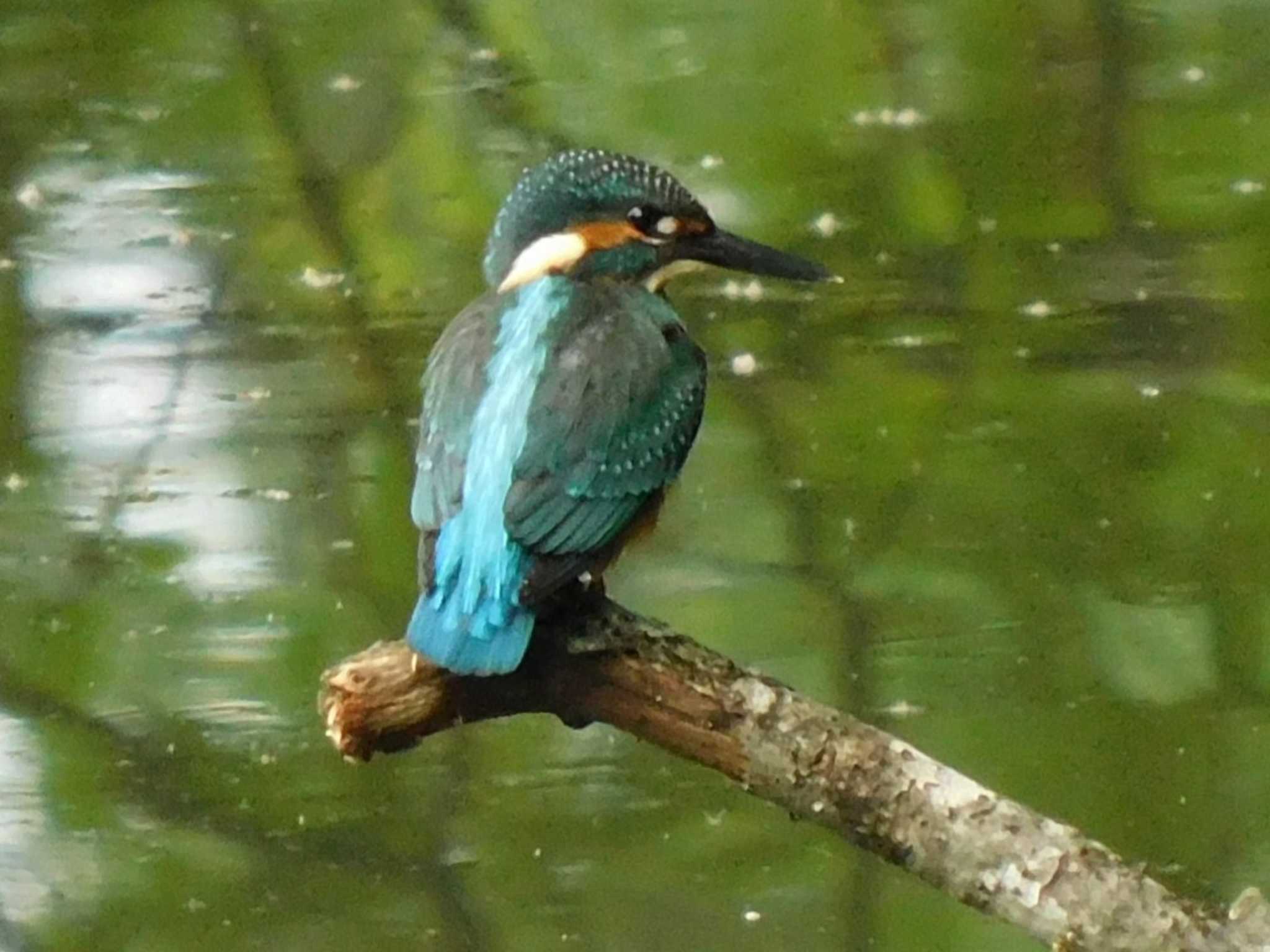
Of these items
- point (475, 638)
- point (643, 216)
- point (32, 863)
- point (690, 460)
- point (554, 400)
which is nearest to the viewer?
point (475, 638)

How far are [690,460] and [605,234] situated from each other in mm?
518

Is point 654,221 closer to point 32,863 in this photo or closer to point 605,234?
point 605,234

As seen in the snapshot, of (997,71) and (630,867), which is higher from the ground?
(997,71)

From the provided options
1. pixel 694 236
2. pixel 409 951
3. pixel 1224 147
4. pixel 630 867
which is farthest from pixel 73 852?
pixel 1224 147

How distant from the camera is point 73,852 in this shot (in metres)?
1.51

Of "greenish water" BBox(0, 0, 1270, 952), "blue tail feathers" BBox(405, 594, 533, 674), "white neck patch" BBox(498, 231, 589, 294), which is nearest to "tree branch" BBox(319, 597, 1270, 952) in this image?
"blue tail feathers" BBox(405, 594, 533, 674)

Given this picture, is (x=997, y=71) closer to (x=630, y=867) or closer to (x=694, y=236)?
(x=694, y=236)

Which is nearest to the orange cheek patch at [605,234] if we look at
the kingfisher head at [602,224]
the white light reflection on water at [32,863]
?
the kingfisher head at [602,224]

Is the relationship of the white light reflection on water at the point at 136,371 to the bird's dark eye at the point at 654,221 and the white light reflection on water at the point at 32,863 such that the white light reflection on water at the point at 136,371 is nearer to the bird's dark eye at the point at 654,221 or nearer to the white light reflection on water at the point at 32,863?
the white light reflection on water at the point at 32,863

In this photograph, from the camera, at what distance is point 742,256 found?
120 centimetres

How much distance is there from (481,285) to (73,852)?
0.69m

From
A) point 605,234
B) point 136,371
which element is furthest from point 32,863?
point 605,234

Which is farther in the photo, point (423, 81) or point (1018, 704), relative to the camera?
point (423, 81)

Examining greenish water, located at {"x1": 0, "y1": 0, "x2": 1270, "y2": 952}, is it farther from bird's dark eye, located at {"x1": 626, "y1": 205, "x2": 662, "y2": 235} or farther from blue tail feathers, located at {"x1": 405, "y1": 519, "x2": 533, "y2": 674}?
blue tail feathers, located at {"x1": 405, "y1": 519, "x2": 533, "y2": 674}
